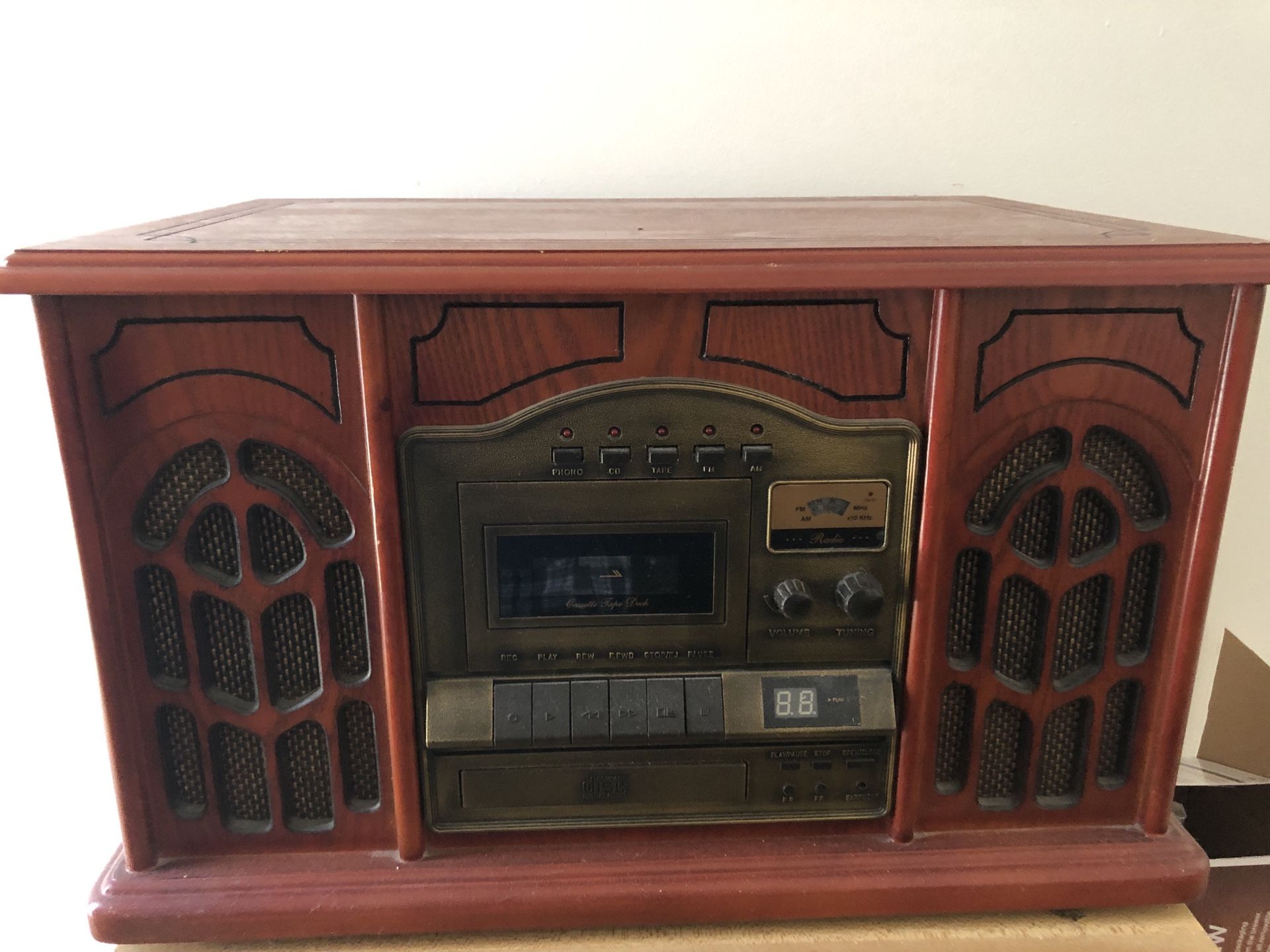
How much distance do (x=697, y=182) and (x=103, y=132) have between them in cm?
66

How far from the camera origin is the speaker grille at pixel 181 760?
78 cm

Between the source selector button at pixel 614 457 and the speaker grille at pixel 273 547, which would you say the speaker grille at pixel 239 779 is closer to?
the speaker grille at pixel 273 547

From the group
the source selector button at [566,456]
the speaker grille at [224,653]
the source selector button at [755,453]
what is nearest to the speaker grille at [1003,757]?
the source selector button at [755,453]

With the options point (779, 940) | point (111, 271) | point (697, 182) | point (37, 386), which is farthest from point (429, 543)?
point (37, 386)

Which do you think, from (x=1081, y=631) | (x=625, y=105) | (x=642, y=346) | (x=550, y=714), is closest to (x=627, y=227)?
(x=642, y=346)

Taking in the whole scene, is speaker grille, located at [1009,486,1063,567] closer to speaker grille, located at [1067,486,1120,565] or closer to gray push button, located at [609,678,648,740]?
speaker grille, located at [1067,486,1120,565]

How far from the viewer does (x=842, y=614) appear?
0.78 m

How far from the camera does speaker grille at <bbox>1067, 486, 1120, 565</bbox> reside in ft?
2.51

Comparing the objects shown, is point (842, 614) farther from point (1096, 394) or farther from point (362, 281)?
point (362, 281)

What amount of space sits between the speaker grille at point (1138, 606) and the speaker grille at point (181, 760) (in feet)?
2.59

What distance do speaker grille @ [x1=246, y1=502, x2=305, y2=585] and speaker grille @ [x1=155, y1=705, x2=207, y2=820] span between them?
14 centimetres

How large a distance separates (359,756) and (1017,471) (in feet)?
1.98

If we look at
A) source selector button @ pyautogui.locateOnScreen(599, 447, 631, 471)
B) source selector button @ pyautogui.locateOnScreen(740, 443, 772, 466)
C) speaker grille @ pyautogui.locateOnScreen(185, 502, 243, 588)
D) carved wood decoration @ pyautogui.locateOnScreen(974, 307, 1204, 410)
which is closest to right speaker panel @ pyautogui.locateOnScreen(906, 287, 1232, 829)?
carved wood decoration @ pyautogui.locateOnScreen(974, 307, 1204, 410)

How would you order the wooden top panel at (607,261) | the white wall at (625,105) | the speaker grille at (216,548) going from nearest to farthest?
the wooden top panel at (607,261)
the speaker grille at (216,548)
the white wall at (625,105)
